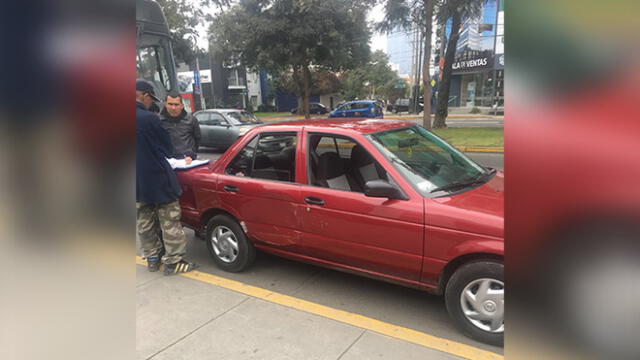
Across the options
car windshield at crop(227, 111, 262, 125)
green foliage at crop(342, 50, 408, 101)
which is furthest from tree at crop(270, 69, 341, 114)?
car windshield at crop(227, 111, 262, 125)

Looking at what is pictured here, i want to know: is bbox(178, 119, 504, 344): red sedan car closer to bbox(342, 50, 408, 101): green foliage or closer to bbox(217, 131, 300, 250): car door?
bbox(217, 131, 300, 250): car door

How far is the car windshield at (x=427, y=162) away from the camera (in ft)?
10.2

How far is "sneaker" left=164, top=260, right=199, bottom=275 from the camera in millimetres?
3971

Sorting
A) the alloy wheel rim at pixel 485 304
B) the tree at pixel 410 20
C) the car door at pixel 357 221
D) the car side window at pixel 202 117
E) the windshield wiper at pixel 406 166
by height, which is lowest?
the alloy wheel rim at pixel 485 304

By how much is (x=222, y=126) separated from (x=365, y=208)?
10388 mm

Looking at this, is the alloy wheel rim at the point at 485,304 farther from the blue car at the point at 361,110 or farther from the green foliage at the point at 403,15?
the blue car at the point at 361,110

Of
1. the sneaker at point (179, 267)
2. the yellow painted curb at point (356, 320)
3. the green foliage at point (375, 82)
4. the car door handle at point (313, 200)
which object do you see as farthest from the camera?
the green foliage at point (375, 82)

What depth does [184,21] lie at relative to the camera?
18.4 meters

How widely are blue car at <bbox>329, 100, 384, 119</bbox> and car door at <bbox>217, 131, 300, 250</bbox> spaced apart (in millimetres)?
19352

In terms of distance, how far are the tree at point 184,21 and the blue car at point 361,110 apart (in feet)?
28.3

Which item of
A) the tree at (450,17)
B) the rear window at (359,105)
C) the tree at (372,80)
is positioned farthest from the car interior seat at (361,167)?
the tree at (372,80)

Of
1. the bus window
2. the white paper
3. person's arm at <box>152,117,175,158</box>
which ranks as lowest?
the white paper
